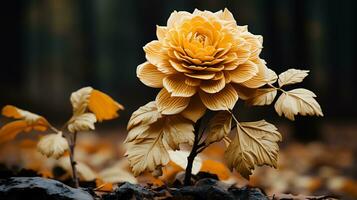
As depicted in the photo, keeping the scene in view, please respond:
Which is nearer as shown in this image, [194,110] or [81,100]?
[194,110]

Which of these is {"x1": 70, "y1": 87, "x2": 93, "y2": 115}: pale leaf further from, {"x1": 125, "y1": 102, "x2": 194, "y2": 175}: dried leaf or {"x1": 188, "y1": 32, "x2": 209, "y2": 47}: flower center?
{"x1": 188, "y1": 32, "x2": 209, "y2": 47}: flower center

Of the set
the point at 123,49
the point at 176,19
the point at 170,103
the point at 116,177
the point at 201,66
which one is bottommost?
the point at 123,49

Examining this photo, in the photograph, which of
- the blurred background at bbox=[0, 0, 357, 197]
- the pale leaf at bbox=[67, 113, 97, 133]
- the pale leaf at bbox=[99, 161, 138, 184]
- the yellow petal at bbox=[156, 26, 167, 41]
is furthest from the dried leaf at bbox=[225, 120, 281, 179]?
the blurred background at bbox=[0, 0, 357, 197]

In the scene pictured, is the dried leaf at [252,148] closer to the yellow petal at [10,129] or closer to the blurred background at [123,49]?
the yellow petal at [10,129]

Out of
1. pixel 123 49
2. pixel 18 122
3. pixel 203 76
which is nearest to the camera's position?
pixel 203 76

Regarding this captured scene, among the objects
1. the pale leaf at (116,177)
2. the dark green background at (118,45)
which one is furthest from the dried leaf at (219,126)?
the dark green background at (118,45)

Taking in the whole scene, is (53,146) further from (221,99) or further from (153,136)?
(221,99)

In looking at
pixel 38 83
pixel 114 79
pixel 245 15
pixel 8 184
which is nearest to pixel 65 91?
pixel 38 83

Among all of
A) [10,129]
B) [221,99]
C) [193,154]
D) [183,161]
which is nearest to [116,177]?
[183,161]
